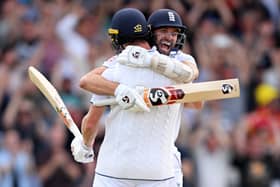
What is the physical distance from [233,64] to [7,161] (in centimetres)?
340

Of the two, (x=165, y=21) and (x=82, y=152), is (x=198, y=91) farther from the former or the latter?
(x=82, y=152)

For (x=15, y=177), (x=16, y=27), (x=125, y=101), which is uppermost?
(x=16, y=27)

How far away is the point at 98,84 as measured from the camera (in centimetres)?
658

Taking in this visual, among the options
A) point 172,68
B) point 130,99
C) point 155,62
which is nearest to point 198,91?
point 172,68

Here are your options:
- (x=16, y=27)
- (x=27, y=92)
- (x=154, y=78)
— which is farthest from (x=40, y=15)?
(x=154, y=78)

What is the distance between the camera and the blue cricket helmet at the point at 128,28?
6480 mm

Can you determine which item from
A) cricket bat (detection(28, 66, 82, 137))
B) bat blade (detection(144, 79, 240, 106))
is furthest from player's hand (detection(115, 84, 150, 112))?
cricket bat (detection(28, 66, 82, 137))

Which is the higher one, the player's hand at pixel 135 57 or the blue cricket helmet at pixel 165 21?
the blue cricket helmet at pixel 165 21

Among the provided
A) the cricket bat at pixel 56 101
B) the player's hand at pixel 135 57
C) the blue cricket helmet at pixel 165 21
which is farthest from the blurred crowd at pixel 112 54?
the player's hand at pixel 135 57

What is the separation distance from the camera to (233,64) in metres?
13.0

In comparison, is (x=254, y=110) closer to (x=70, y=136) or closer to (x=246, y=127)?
(x=246, y=127)

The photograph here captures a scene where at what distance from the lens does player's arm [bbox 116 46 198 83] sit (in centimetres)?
636

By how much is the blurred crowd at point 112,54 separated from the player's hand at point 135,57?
193 inches

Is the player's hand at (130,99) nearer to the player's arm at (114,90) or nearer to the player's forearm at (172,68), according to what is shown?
the player's arm at (114,90)
